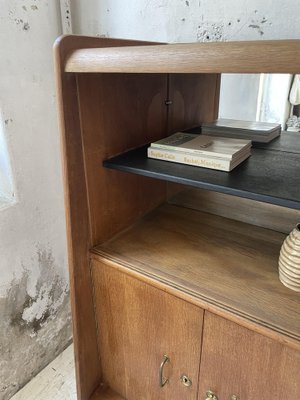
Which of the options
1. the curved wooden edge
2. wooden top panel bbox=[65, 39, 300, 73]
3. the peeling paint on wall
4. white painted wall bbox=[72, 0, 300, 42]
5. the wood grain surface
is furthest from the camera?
the peeling paint on wall

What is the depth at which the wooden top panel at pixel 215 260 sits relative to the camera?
702 millimetres

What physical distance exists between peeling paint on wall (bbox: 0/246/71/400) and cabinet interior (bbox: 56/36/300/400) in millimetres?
401

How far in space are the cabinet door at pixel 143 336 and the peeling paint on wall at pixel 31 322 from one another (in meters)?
0.42

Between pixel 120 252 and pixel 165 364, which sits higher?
pixel 120 252

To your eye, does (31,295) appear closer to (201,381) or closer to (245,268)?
(201,381)

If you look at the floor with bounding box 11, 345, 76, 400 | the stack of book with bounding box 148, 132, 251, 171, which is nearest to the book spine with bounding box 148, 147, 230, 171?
the stack of book with bounding box 148, 132, 251, 171

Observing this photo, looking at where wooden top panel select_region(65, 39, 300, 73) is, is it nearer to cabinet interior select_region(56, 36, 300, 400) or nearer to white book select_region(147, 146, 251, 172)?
cabinet interior select_region(56, 36, 300, 400)

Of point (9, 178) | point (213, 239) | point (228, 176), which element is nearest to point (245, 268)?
point (213, 239)

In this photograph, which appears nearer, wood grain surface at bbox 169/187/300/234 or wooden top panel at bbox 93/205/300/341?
wooden top panel at bbox 93/205/300/341

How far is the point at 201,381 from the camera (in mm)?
820

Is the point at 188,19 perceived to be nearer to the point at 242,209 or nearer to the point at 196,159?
the point at 196,159

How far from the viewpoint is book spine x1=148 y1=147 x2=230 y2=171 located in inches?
29.6

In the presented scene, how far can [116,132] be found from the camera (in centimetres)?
86

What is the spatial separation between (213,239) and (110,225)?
0.30 m
